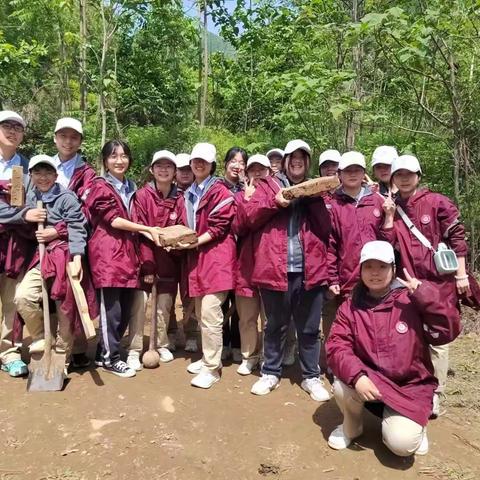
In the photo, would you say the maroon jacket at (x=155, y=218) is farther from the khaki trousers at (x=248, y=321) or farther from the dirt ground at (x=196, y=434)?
the dirt ground at (x=196, y=434)

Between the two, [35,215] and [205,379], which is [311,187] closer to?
[205,379]

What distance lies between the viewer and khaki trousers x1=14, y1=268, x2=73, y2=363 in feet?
14.2

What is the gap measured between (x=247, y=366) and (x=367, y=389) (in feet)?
5.62

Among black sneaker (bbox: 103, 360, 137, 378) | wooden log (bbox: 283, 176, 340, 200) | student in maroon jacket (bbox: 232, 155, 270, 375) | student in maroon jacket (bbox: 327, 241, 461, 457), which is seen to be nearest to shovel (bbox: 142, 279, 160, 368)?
black sneaker (bbox: 103, 360, 137, 378)

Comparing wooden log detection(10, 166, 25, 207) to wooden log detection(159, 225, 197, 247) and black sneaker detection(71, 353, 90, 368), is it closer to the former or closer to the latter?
wooden log detection(159, 225, 197, 247)

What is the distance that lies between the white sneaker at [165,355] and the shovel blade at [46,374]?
965 millimetres

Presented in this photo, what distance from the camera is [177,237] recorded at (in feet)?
13.9

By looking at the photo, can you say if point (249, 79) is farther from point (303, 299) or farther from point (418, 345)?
point (418, 345)

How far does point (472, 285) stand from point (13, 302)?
398 cm

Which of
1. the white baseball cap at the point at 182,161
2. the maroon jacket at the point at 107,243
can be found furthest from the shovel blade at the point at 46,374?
the white baseball cap at the point at 182,161

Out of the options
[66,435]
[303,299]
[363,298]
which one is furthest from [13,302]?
[363,298]

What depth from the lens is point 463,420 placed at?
13.0 ft

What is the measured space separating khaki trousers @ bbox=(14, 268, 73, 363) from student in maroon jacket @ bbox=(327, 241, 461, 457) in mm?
2350

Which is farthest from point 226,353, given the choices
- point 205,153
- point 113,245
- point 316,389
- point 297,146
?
point 297,146
